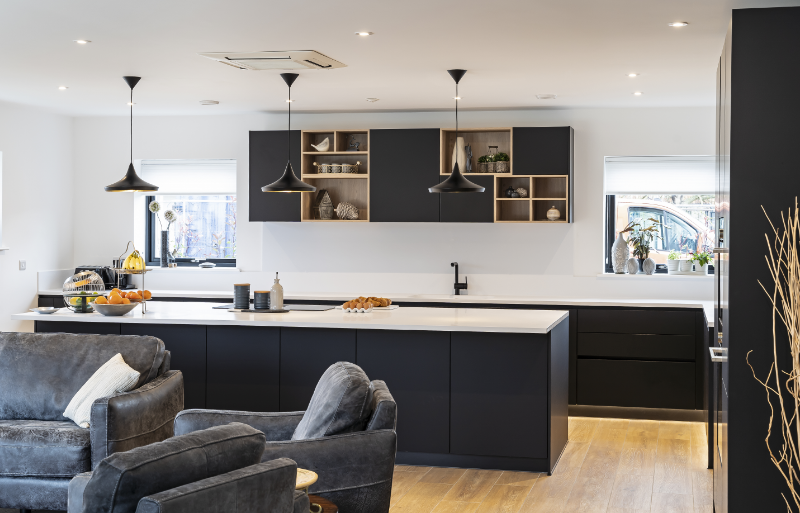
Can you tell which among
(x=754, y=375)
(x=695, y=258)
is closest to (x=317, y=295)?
(x=695, y=258)

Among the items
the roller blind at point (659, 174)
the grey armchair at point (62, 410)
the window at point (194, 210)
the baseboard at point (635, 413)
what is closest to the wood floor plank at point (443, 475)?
the grey armchair at point (62, 410)

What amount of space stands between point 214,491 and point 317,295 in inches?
199

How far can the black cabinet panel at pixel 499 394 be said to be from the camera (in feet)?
15.9

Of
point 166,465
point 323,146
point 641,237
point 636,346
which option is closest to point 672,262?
point 641,237

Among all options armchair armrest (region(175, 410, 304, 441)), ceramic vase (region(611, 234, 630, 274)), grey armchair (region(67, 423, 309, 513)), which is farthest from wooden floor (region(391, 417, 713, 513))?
grey armchair (region(67, 423, 309, 513))

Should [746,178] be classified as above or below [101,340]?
above

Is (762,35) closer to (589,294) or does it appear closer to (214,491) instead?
(214,491)

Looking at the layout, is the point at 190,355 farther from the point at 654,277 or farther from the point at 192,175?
the point at 654,277

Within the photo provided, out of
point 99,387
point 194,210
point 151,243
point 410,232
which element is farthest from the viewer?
point 151,243

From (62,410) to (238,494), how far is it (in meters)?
2.58

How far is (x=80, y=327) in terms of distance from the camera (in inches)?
215

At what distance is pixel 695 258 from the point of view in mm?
6988

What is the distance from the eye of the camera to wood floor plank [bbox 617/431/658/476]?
4.94m

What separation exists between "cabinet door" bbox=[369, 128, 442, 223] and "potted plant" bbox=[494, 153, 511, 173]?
0.50m
